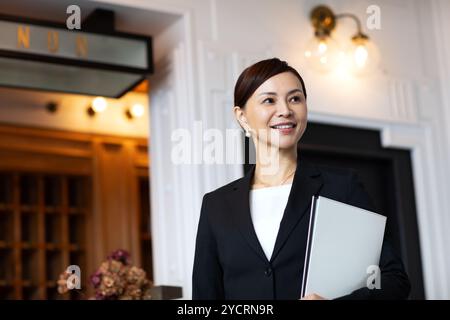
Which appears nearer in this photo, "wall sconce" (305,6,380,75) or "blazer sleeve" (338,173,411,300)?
"blazer sleeve" (338,173,411,300)

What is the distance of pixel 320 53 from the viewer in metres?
3.74

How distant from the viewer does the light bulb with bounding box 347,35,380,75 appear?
384 centimetres

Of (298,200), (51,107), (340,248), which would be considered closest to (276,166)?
(298,200)

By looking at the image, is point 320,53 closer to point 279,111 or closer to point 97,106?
point 97,106

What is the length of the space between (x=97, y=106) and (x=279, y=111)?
3746 millimetres

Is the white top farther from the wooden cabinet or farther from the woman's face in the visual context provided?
the wooden cabinet

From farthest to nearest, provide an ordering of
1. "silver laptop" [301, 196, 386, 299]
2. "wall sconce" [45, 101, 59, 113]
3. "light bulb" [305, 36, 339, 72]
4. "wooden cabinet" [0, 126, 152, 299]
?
"wall sconce" [45, 101, 59, 113]
"wooden cabinet" [0, 126, 152, 299]
"light bulb" [305, 36, 339, 72]
"silver laptop" [301, 196, 386, 299]

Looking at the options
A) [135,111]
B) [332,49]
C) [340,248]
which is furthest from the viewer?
[135,111]

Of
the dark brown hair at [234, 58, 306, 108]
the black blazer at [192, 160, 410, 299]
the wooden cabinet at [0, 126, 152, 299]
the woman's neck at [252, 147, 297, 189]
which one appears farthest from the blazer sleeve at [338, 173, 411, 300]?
the wooden cabinet at [0, 126, 152, 299]

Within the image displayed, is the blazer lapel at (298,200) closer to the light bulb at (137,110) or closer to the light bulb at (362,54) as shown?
the light bulb at (362,54)

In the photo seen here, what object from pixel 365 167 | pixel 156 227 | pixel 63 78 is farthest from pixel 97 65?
pixel 365 167

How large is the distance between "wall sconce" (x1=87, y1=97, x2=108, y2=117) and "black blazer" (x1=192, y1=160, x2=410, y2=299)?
11.8 ft

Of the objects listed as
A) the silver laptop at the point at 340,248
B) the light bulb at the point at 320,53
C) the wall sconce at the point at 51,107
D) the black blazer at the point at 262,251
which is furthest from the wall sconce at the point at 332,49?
the silver laptop at the point at 340,248

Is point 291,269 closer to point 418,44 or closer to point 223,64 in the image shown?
point 223,64
